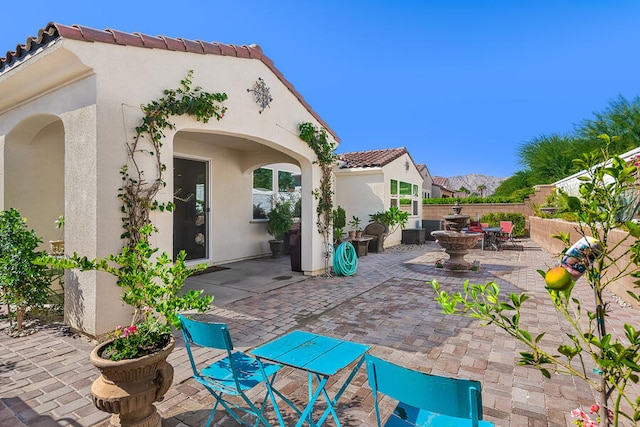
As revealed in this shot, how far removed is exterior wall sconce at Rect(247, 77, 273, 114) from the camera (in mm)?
6000

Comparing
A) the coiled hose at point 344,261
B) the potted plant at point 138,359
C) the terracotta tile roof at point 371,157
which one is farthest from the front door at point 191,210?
the terracotta tile roof at point 371,157

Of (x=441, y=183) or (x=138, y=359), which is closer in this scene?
(x=138, y=359)

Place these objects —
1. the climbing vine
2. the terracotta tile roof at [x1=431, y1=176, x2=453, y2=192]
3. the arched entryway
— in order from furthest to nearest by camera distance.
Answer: the terracotta tile roof at [x1=431, y1=176, x2=453, y2=192] → the climbing vine → the arched entryway

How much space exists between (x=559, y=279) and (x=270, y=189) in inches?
390

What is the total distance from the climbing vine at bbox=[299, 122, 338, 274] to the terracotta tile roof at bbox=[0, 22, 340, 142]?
250 centimetres

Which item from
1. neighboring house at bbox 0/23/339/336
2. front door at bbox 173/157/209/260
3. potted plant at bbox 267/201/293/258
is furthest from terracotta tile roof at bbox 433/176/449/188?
neighboring house at bbox 0/23/339/336

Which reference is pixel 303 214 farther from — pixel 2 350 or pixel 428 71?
pixel 428 71

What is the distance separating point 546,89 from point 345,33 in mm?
14537

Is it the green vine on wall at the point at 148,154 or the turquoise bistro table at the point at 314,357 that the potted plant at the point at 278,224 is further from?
the turquoise bistro table at the point at 314,357

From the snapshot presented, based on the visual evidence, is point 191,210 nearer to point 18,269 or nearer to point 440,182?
point 18,269

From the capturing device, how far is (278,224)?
9898 millimetres

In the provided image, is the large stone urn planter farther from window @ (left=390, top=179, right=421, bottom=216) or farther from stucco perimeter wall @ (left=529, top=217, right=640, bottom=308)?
window @ (left=390, top=179, right=421, bottom=216)

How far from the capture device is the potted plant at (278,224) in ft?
32.4

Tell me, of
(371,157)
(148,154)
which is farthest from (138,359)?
(371,157)
